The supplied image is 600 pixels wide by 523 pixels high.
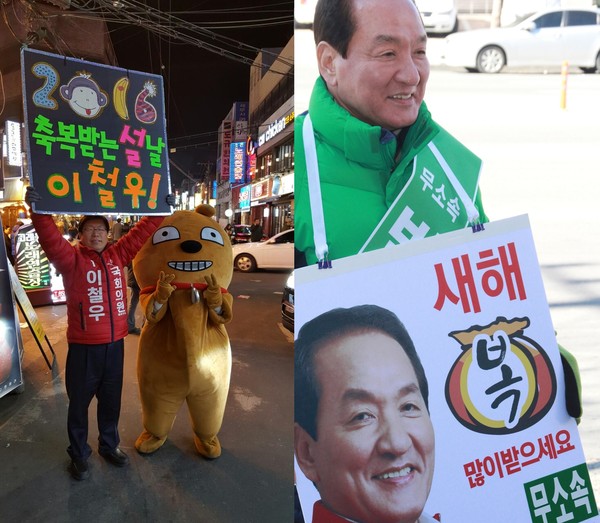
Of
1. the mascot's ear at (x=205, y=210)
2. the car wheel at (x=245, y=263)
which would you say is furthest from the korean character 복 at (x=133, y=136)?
the car wheel at (x=245, y=263)

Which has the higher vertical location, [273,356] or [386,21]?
[386,21]

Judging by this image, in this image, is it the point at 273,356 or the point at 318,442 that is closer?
the point at 318,442

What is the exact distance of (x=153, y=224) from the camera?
3189mm

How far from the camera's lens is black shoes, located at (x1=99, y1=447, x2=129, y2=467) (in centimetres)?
324

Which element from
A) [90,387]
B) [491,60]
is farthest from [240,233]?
[491,60]

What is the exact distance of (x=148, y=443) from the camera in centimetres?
343

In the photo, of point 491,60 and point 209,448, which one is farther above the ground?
point 491,60

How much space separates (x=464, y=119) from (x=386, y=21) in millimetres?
401

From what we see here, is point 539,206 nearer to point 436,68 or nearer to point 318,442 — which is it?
point 436,68

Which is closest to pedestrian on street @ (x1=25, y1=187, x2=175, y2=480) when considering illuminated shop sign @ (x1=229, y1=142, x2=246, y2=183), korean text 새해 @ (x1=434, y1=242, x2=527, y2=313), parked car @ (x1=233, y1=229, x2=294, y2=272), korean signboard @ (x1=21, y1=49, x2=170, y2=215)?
korean signboard @ (x1=21, y1=49, x2=170, y2=215)

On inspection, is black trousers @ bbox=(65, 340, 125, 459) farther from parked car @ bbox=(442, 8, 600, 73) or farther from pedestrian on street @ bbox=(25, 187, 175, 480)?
parked car @ bbox=(442, 8, 600, 73)

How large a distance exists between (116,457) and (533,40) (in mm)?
3472

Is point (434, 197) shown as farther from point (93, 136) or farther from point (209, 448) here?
point (209, 448)

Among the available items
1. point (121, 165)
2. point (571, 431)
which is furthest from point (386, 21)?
point (121, 165)
